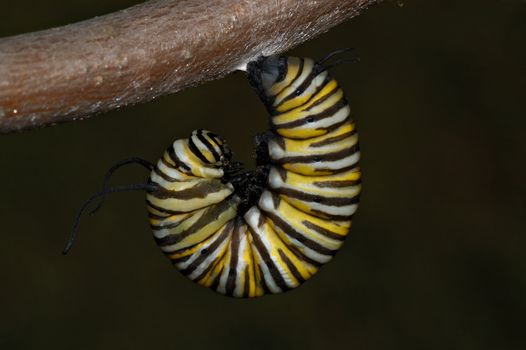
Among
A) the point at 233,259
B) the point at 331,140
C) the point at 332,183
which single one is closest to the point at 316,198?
the point at 332,183

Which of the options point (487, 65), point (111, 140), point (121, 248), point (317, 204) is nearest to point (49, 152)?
point (111, 140)

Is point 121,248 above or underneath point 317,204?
above

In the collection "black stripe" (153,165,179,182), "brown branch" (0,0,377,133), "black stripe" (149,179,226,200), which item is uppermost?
"brown branch" (0,0,377,133)

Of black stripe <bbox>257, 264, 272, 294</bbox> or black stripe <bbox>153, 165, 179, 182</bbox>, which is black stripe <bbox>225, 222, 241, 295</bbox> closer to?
black stripe <bbox>257, 264, 272, 294</bbox>

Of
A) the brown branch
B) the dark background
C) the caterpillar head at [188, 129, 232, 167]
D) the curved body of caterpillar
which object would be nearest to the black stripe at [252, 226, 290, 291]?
the curved body of caterpillar

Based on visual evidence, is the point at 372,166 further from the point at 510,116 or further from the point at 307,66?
the point at 307,66

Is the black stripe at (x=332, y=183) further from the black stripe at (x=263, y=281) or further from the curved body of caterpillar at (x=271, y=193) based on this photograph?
the black stripe at (x=263, y=281)

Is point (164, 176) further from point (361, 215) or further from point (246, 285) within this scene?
point (361, 215)
